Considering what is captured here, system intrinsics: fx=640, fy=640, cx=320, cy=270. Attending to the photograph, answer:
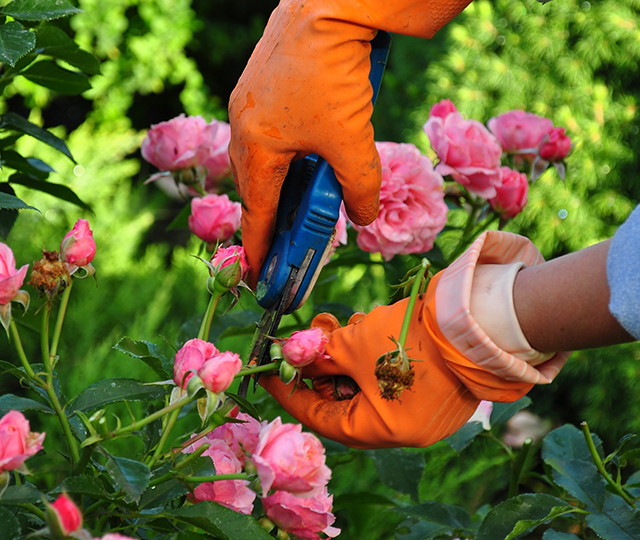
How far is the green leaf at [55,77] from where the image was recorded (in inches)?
38.1

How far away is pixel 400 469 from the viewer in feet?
3.40

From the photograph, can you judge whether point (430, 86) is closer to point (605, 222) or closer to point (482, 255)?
point (605, 222)

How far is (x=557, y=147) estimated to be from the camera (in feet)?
3.75

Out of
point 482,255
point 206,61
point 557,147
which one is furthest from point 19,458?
point 206,61

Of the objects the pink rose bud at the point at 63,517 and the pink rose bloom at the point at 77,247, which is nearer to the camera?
the pink rose bud at the point at 63,517

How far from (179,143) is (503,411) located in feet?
2.26

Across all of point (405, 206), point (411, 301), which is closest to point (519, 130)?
point (405, 206)

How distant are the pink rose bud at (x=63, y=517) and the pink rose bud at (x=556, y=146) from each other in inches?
39.3

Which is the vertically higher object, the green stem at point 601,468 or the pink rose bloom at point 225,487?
the pink rose bloom at point 225,487

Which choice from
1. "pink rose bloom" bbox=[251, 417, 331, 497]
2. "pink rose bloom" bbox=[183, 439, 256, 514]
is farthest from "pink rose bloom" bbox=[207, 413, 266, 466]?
"pink rose bloom" bbox=[251, 417, 331, 497]

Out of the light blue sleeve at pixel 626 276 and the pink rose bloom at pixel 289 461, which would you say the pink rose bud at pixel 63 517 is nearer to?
the pink rose bloom at pixel 289 461

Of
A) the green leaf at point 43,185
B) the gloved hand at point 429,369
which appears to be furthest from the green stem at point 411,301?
the green leaf at point 43,185

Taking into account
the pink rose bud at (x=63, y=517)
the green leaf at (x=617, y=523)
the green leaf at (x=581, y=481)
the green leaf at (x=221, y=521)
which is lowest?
the green leaf at (x=581, y=481)

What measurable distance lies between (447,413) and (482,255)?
0.19m
